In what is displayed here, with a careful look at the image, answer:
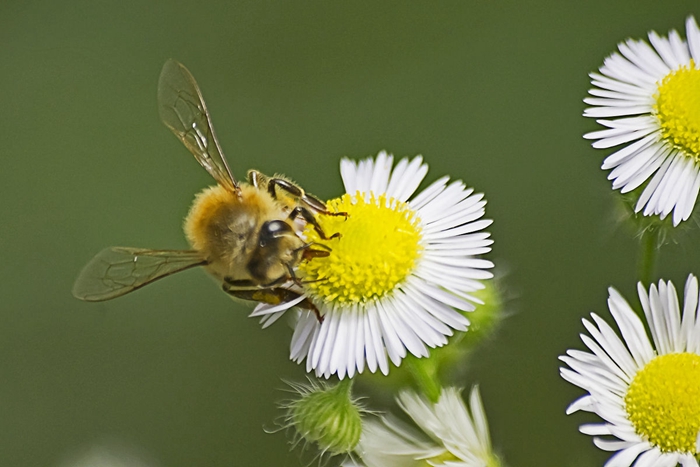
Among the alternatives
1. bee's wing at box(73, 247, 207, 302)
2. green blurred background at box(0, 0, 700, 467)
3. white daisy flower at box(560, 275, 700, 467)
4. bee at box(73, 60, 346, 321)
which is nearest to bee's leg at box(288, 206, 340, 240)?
bee at box(73, 60, 346, 321)

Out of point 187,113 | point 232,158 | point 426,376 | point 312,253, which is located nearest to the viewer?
point 426,376

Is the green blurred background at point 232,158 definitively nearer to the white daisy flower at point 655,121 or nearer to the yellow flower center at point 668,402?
the white daisy flower at point 655,121

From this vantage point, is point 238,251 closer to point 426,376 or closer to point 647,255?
point 426,376

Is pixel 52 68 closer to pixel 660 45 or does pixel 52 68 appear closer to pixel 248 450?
pixel 248 450

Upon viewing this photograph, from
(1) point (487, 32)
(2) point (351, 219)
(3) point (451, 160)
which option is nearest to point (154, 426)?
(3) point (451, 160)

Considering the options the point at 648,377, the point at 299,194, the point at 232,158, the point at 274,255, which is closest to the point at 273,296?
the point at 274,255

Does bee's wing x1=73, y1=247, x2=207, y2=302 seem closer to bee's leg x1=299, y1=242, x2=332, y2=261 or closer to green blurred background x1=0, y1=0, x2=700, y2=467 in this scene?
bee's leg x1=299, y1=242, x2=332, y2=261
